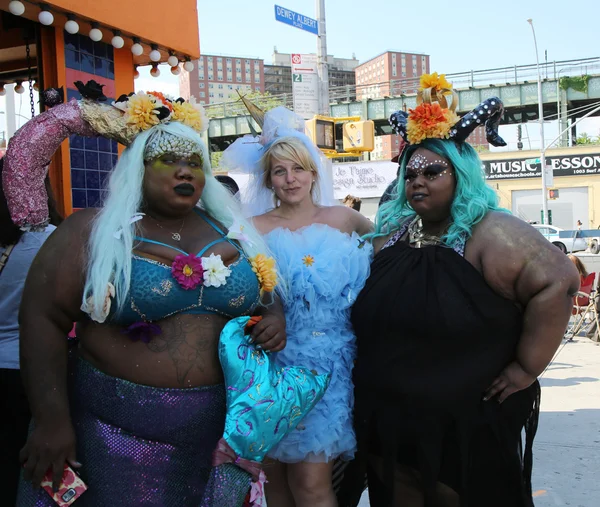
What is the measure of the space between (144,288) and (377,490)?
1547 millimetres

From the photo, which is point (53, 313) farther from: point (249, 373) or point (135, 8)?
point (135, 8)

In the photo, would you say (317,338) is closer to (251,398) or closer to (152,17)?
(251,398)

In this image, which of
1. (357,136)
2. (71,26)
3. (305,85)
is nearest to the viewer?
(71,26)

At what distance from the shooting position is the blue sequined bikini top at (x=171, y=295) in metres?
2.14

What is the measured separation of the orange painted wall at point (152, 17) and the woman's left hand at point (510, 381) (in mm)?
3782

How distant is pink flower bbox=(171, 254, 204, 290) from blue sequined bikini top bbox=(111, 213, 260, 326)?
0.02 m

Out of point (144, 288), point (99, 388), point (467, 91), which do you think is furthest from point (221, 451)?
point (467, 91)

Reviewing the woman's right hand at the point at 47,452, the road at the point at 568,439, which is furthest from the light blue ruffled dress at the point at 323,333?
the road at the point at 568,439

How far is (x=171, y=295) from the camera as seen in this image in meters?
2.17

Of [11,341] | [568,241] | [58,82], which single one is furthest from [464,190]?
[568,241]

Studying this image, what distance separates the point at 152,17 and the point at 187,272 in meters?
3.80

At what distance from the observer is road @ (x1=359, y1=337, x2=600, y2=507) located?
146 inches

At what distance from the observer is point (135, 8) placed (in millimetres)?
5055

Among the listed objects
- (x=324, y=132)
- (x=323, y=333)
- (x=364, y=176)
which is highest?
(x=364, y=176)
